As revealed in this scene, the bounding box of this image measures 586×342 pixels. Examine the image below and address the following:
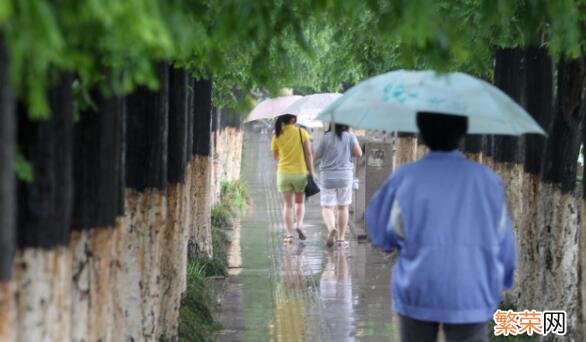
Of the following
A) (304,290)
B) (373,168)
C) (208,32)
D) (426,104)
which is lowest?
(304,290)

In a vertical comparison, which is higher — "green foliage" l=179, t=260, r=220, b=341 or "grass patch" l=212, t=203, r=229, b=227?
"grass patch" l=212, t=203, r=229, b=227

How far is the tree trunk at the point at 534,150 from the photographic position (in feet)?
34.1

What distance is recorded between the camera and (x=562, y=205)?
32.1 feet

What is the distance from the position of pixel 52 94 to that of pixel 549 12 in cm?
278

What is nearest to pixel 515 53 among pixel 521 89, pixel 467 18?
pixel 521 89

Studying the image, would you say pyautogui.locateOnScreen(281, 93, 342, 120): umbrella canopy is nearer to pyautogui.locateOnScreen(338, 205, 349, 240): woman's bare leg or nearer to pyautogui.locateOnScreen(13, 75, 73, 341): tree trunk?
pyautogui.locateOnScreen(338, 205, 349, 240): woman's bare leg

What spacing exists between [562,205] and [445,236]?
15.2 ft

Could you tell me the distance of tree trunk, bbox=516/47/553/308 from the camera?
34.1 feet

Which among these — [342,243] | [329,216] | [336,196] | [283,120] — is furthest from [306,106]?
[342,243]

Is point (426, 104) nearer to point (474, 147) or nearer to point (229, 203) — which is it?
point (474, 147)

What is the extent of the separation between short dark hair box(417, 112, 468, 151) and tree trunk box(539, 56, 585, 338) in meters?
3.82

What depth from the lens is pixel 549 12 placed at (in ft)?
21.1

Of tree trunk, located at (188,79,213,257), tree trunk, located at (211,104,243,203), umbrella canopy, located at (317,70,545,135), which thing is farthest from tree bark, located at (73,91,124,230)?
tree trunk, located at (211,104,243,203)

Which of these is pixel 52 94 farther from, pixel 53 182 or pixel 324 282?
pixel 324 282
